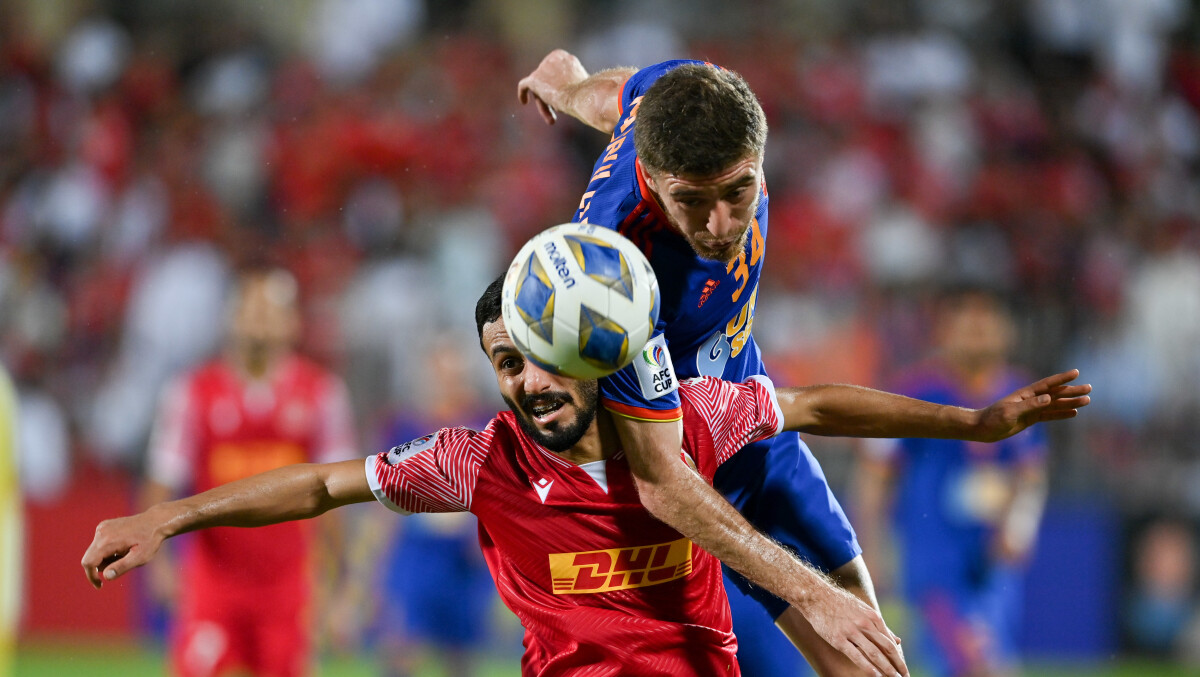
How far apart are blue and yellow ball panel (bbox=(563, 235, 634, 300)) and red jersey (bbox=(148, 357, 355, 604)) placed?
4.12 m

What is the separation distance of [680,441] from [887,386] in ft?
21.5

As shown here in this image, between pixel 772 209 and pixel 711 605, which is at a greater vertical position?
pixel 772 209

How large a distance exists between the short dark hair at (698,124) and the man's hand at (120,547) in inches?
67.6

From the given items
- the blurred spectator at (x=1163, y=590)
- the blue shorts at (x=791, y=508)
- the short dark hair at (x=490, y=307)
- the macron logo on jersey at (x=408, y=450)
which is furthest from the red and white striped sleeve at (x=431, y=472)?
the blurred spectator at (x=1163, y=590)

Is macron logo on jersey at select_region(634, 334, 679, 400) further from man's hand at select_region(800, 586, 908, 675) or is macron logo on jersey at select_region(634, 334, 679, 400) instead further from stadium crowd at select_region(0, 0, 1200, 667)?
stadium crowd at select_region(0, 0, 1200, 667)

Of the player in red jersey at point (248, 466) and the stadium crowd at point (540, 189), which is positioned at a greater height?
the stadium crowd at point (540, 189)

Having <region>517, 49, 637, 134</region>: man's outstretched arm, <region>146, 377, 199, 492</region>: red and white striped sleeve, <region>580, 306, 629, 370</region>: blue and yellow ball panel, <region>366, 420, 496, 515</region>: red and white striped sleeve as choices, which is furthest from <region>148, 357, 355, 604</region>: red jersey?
<region>580, 306, 629, 370</region>: blue and yellow ball panel

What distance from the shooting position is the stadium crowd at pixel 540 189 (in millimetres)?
10406

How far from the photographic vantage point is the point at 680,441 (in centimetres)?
377

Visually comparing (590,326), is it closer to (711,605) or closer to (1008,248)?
(711,605)

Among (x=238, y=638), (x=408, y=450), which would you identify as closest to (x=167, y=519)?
(x=408, y=450)

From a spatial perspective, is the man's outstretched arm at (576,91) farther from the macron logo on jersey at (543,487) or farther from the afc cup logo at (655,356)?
the macron logo on jersey at (543,487)

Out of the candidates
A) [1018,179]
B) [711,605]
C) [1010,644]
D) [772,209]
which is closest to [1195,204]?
[1018,179]

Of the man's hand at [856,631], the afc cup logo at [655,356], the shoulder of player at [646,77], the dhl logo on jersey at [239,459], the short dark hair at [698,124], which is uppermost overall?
the shoulder of player at [646,77]
